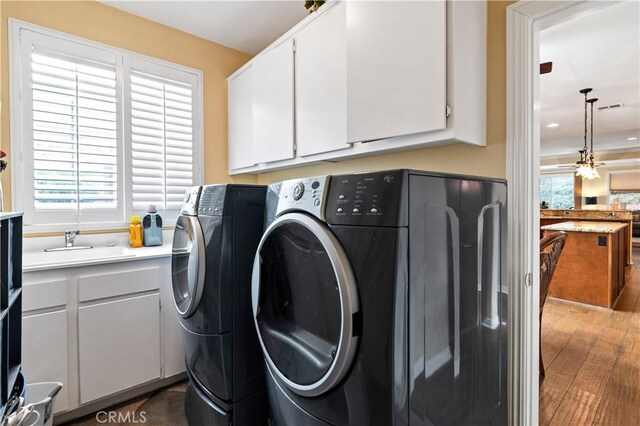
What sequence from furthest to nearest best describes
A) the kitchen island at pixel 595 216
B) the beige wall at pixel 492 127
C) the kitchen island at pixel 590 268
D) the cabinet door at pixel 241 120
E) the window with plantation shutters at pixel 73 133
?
1. the kitchen island at pixel 595 216
2. the kitchen island at pixel 590 268
3. the cabinet door at pixel 241 120
4. the window with plantation shutters at pixel 73 133
5. the beige wall at pixel 492 127

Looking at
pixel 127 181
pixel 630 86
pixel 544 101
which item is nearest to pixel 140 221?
pixel 127 181

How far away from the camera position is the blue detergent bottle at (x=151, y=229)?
96.7 inches

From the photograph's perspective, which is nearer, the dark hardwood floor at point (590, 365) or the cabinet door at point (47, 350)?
the cabinet door at point (47, 350)

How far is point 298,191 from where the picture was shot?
1.15m

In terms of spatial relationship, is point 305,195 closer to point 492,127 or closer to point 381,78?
point 381,78

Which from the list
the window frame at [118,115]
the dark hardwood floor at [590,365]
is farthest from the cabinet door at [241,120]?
the dark hardwood floor at [590,365]

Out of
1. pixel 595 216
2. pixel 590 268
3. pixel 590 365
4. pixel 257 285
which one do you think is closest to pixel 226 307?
pixel 257 285

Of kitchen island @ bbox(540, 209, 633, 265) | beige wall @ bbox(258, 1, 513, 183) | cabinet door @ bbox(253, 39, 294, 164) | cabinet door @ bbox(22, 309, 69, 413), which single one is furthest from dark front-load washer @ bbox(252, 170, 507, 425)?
kitchen island @ bbox(540, 209, 633, 265)

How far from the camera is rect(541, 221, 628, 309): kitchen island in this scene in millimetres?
3646

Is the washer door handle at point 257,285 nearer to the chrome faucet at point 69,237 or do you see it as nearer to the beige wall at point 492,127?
the beige wall at point 492,127

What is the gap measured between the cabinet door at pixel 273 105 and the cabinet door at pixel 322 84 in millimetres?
96

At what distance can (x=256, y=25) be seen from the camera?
8.36 feet

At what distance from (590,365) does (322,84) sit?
2.74 metres

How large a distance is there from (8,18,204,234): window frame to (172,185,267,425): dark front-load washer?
1176 millimetres
